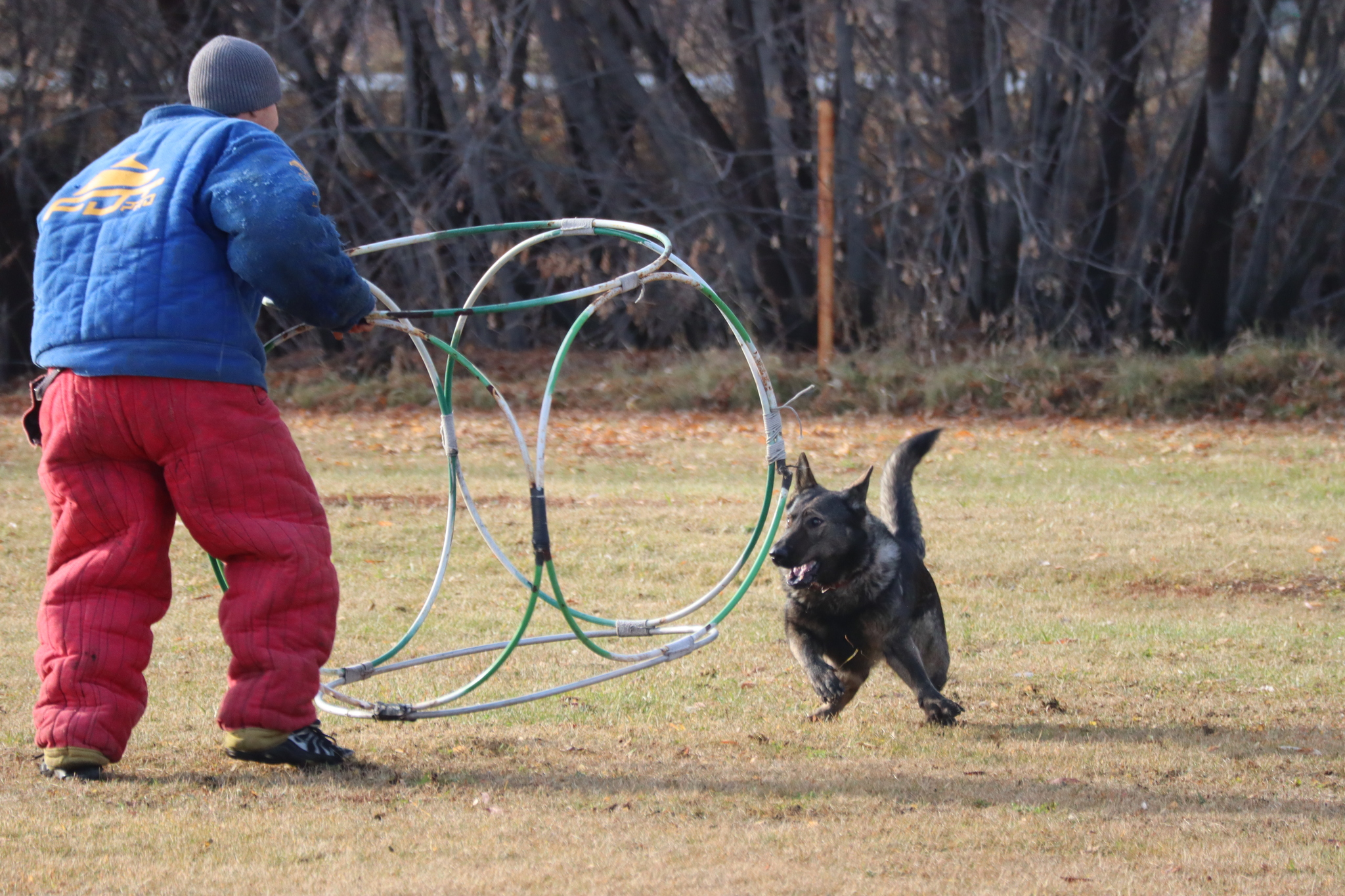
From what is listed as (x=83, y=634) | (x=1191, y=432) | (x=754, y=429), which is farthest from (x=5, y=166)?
(x=83, y=634)

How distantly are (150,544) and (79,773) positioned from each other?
0.70 meters

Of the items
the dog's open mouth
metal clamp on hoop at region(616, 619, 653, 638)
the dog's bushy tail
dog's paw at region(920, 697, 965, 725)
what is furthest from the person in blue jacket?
the dog's bushy tail

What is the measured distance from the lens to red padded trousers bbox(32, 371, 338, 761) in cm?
399

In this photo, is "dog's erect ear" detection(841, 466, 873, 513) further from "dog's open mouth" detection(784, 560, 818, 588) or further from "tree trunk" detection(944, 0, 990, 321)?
"tree trunk" detection(944, 0, 990, 321)

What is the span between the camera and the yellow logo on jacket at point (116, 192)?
4.04m

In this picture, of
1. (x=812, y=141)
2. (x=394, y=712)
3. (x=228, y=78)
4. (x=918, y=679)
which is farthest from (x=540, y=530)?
(x=812, y=141)

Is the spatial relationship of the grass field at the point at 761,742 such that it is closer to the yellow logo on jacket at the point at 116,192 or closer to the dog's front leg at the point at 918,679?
the dog's front leg at the point at 918,679

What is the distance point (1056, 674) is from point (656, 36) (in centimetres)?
1412

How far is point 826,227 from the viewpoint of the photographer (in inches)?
661

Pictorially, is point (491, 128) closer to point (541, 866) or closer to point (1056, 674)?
point (1056, 674)

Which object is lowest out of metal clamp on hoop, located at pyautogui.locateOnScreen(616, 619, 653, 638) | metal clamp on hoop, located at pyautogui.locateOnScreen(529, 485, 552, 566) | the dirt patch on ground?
the dirt patch on ground

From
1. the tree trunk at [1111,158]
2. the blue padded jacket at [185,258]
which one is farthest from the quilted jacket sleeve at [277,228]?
the tree trunk at [1111,158]

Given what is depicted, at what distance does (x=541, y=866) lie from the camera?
136 inches

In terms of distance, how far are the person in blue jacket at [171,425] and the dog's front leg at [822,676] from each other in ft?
5.94
